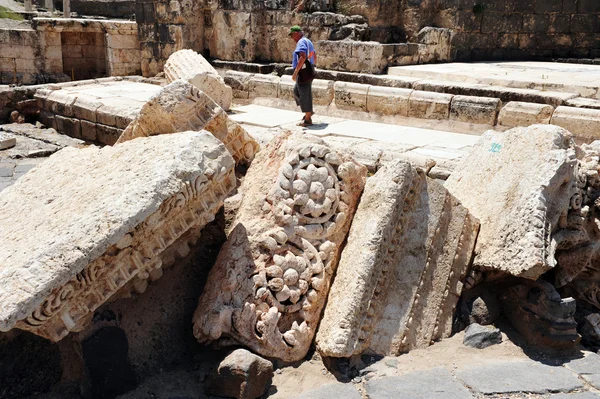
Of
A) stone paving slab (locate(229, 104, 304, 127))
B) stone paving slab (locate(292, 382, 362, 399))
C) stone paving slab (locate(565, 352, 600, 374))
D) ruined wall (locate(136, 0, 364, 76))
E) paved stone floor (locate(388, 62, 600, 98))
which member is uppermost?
ruined wall (locate(136, 0, 364, 76))

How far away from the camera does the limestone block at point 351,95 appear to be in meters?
9.33

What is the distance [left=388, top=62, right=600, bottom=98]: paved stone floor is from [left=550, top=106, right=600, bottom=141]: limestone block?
3.87 feet

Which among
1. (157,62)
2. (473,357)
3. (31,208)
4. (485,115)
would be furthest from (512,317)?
(157,62)

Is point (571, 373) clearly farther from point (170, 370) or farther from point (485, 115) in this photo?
point (485, 115)

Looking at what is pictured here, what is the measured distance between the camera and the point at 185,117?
3.93m

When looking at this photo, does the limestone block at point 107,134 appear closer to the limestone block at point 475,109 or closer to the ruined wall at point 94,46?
the ruined wall at point 94,46

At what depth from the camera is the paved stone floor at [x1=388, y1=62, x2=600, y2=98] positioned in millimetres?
8734

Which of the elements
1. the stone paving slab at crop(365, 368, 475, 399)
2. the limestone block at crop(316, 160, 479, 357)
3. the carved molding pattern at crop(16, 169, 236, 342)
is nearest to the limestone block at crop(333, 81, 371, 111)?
the limestone block at crop(316, 160, 479, 357)

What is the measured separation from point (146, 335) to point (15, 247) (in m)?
0.80

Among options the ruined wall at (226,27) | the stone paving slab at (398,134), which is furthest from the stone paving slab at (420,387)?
the ruined wall at (226,27)

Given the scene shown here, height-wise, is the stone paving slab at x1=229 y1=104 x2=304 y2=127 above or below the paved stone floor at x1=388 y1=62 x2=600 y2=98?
below

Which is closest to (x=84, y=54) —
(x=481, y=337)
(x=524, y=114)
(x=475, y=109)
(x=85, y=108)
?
(x=85, y=108)

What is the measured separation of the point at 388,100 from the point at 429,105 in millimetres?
685

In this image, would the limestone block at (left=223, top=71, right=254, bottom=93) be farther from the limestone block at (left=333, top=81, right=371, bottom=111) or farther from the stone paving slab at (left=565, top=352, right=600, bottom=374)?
the stone paving slab at (left=565, top=352, right=600, bottom=374)
